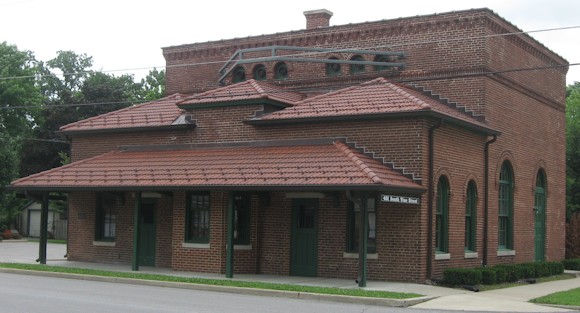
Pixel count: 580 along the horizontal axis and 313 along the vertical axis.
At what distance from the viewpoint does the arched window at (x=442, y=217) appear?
23.4 metres

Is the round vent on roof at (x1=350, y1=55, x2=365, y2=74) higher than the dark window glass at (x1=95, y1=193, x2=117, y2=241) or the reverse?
higher

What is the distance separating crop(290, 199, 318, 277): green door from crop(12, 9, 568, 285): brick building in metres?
0.05

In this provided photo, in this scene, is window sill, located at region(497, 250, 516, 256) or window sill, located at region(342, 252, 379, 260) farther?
window sill, located at region(497, 250, 516, 256)

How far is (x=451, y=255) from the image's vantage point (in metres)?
23.6

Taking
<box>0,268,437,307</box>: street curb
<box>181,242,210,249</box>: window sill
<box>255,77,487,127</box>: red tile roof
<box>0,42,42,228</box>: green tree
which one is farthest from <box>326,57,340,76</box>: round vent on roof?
A: <box>0,42,42,228</box>: green tree

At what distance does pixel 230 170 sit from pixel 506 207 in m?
10.1

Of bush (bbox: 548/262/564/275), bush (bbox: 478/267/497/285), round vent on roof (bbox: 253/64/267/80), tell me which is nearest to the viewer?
A: bush (bbox: 478/267/497/285)

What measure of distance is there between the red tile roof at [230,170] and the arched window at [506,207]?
642 cm

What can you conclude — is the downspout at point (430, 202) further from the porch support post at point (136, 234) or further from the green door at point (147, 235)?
the green door at point (147, 235)

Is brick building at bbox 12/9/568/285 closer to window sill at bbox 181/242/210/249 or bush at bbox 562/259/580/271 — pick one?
window sill at bbox 181/242/210/249

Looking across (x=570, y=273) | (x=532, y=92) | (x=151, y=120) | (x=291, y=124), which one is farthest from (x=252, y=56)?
(x=570, y=273)

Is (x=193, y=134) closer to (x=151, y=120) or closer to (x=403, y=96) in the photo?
(x=151, y=120)

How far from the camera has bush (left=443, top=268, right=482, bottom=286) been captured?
2167 cm

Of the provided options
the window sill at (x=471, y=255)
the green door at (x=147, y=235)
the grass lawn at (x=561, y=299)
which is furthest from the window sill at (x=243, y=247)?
the grass lawn at (x=561, y=299)
